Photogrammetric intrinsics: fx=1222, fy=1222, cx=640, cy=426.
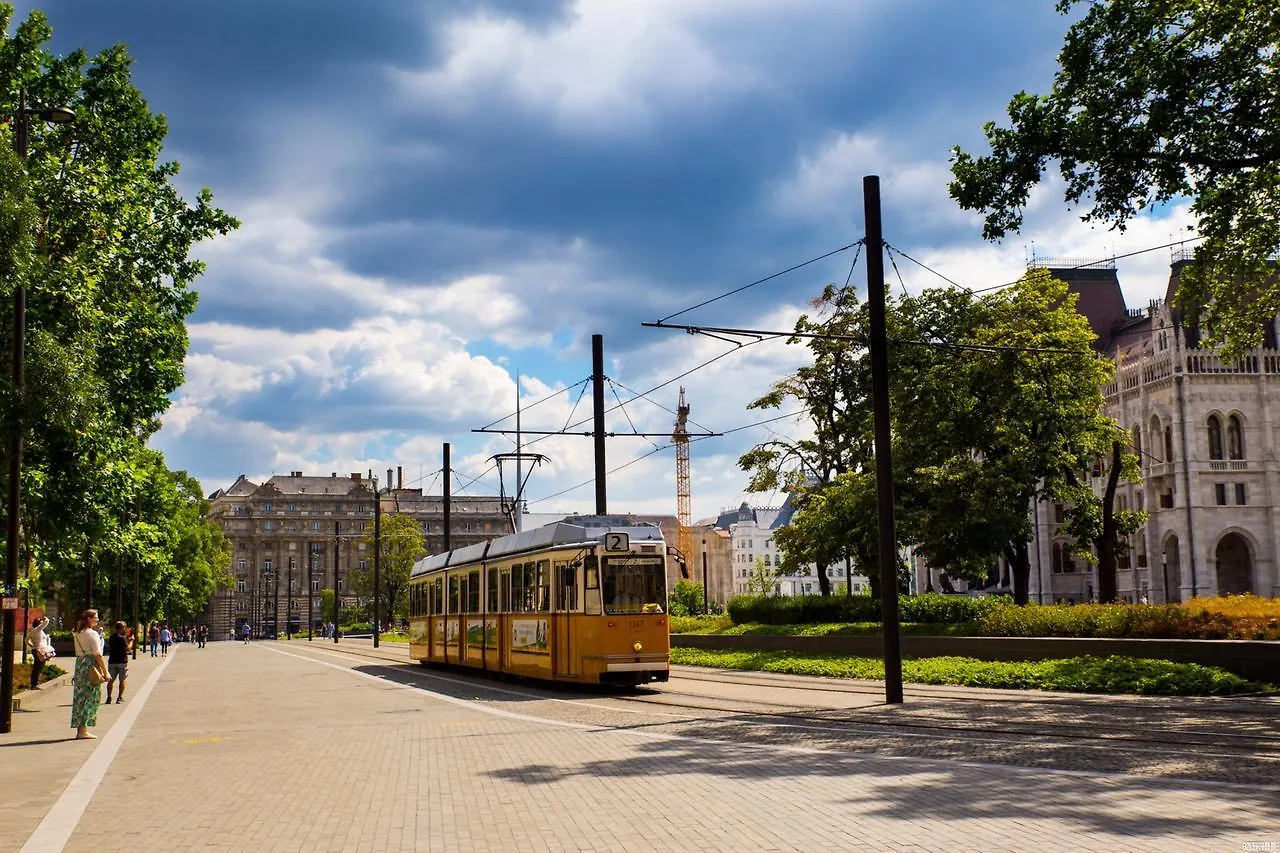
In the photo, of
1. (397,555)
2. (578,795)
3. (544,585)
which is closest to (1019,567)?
(544,585)

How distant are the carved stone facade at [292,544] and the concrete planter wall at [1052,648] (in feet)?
380

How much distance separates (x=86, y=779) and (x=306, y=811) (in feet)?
12.6

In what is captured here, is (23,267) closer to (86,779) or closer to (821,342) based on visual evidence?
(86,779)

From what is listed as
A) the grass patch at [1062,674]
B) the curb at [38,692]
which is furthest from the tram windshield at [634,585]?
the curb at [38,692]

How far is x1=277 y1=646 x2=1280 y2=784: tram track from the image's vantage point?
39.1 feet

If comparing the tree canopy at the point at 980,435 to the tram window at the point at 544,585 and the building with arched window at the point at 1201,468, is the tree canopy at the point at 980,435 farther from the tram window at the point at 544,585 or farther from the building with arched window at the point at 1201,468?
the building with arched window at the point at 1201,468

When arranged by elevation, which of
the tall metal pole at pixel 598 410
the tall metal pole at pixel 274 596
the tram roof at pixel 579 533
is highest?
the tall metal pole at pixel 598 410

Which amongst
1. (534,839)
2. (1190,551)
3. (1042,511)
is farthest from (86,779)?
(1042,511)

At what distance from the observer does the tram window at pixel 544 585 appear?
2388cm

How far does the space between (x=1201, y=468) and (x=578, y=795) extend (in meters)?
70.8

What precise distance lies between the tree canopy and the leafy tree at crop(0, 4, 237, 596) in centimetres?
1907

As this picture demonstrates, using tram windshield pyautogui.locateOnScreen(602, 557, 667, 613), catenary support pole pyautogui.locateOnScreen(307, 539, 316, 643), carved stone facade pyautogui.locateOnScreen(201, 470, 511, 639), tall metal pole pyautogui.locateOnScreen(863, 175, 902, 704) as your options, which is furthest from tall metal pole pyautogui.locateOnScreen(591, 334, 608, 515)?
carved stone facade pyautogui.locateOnScreen(201, 470, 511, 639)

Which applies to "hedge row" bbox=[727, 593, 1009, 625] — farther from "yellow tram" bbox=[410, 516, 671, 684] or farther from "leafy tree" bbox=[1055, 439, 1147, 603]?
"yellow tram" bbox=[410, 516, 671, 684]

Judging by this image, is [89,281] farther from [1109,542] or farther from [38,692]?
[1109,542]
